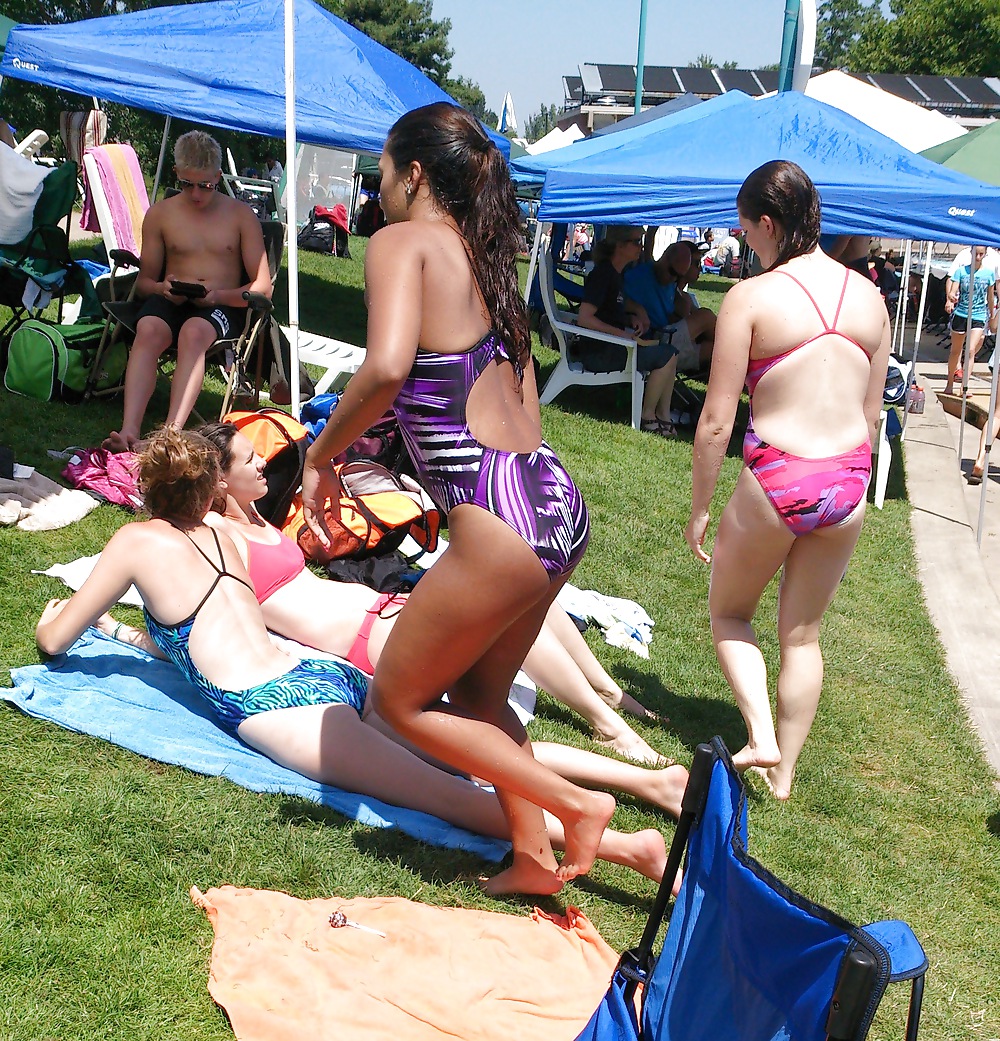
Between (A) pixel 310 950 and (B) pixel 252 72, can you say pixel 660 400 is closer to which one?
(B) pixel 252 72

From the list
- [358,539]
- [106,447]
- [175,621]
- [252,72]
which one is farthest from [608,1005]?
[252,72]

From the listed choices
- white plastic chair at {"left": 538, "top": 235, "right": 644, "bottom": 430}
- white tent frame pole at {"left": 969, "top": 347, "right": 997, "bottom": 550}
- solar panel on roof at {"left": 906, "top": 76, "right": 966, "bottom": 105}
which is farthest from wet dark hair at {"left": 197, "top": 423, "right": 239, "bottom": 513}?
solar panel on roof at {"left": 906, "top": 76, "right": 966, "bottom": 105}

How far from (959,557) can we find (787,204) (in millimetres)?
4314

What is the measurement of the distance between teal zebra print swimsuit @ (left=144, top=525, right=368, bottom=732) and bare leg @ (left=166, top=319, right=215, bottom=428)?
8.72 ft

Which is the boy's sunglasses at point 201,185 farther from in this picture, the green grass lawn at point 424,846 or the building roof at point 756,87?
the building roof at point 756,87

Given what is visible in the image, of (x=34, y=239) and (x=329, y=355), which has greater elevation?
(x=34, y=239)

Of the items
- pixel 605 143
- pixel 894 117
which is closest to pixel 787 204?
pixel 605 143

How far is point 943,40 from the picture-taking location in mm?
A: 44844

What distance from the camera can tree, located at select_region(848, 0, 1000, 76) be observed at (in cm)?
4347

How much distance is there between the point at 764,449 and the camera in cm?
326

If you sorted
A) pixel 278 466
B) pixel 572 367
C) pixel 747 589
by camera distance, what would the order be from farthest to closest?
pixel 572 367 < pixel 278 466 < pixel 747 589

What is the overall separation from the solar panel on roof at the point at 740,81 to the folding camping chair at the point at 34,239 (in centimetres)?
3091

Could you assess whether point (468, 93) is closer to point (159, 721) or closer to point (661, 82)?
point (661, 82)

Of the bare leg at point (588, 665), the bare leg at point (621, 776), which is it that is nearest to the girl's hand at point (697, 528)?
the bare leg at point (588, 665)
